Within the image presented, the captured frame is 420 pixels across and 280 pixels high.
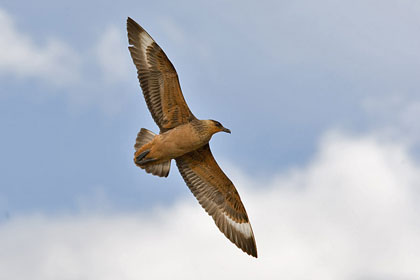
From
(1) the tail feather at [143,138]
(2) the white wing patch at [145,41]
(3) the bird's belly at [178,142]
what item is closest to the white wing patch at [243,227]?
(3) the bird's belly at [178,142]

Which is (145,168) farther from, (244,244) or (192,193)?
(244,244)

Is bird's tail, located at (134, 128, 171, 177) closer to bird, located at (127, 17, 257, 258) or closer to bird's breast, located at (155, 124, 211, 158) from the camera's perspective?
bird, located at (127, 17, 257, 258)

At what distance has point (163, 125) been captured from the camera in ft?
27.0

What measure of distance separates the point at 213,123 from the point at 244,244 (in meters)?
2.19

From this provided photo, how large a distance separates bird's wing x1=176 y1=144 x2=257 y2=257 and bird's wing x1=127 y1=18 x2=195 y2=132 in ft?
2.28

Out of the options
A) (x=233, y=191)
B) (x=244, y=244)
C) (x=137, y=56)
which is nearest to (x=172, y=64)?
(x=137, y=56)

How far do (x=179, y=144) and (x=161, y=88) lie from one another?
971 mm

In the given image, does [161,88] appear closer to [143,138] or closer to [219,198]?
[143,138]

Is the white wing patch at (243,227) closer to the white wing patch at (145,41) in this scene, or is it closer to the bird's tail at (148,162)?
the bird's tail at (148,162)

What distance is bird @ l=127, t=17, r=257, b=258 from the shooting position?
7.94 metres

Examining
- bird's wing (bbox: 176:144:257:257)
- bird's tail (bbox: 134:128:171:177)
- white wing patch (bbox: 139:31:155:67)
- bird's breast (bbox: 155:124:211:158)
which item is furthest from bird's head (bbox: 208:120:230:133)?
white wing patch (bbox: 139:31:155:67)

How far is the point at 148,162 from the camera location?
8273mm

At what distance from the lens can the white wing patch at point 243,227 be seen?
870 cm

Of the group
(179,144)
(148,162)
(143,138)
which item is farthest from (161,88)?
(148,162)
